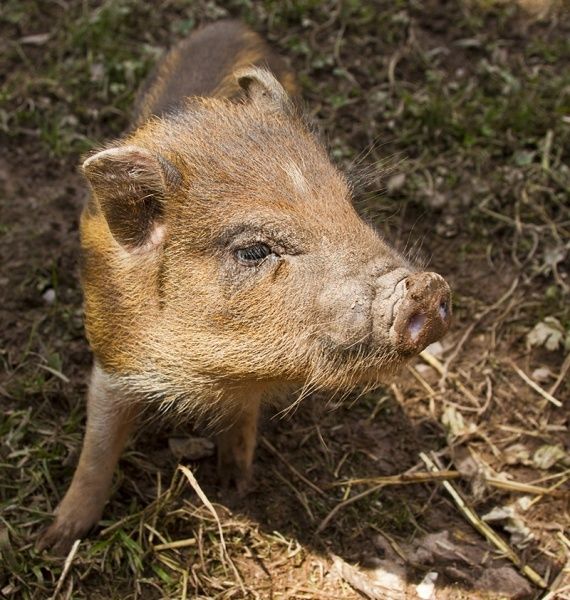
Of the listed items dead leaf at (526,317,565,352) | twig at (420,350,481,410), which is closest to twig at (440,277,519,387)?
twig at (420,350,481,410)

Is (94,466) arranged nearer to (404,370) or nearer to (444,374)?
(404,370)

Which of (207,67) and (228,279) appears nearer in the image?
(228,279)

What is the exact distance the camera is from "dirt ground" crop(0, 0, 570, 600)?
4.42 meters

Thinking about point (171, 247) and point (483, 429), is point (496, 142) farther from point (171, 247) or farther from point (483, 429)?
point (171, 247)

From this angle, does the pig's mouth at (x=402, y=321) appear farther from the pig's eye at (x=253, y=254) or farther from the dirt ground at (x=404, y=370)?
the dirt ground at (x=404, y=370)

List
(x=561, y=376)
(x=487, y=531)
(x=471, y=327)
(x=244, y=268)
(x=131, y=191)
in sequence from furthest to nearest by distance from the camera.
Answer: 1. (x=471, y=327)
2. (x=561, y=376)
3. (x=487, y=531)
4. (x=131, y=191)
5. (x=244, y=268)

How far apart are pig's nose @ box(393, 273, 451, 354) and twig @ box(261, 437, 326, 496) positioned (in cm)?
158

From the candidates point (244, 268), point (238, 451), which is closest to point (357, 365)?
point (244, 268)

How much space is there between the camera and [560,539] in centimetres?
458

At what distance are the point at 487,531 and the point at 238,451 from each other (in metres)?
1.26

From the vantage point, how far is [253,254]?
3.60 m

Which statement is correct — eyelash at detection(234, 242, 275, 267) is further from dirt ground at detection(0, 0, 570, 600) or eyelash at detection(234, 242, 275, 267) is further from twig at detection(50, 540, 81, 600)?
twig at detection(50, 540, 81, 600)

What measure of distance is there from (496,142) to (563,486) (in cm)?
246

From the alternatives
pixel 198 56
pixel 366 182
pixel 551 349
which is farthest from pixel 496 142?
pixel 366 182
